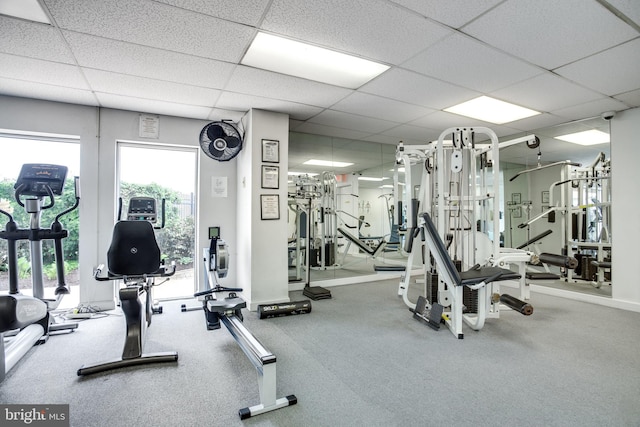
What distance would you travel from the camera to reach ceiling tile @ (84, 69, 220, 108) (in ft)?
9.48

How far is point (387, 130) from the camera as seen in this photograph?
4840mm

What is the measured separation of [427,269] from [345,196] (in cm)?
233

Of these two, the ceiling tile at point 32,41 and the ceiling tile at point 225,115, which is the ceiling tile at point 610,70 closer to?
the ceiling tile at point 225,115

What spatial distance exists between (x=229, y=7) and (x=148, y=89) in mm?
1726

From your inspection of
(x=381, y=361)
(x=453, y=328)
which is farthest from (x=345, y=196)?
(x=381, y=361)

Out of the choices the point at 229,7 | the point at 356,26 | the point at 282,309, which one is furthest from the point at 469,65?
the point at 282,309

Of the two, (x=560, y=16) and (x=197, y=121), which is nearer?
(x=560, y=16)

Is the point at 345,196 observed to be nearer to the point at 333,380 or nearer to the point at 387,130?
the point at 387,130

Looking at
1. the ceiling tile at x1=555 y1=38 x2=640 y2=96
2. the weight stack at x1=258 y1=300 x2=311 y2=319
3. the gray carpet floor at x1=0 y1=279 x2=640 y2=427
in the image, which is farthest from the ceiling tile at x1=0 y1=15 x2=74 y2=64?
the ceiling tile at x1=555 y1=38 x2=640 y2=96

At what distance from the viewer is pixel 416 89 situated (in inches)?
126

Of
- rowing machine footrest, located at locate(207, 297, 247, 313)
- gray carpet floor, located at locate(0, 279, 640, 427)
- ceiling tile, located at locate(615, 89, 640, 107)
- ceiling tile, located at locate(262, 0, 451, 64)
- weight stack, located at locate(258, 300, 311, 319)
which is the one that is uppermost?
ceiling tile, located at locate(615, 89, 640, 107)

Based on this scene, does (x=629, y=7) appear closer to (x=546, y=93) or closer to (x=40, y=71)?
(x=546, y=93)

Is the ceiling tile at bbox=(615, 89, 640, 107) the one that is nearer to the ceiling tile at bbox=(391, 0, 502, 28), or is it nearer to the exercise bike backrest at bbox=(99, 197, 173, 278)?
the ceiling tile at bbox=(391, 0, 502, 28)

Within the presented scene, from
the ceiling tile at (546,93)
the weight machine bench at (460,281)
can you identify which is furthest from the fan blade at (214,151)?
the ceiling tile at (546,93)
